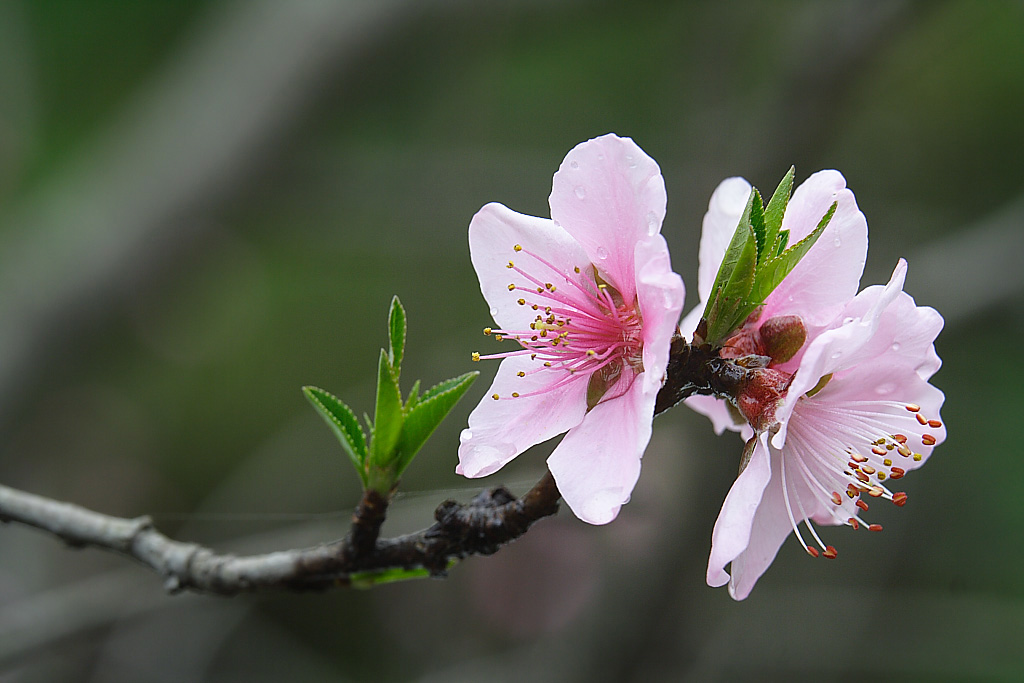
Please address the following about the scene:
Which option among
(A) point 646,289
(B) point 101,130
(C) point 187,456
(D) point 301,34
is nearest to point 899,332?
(A) point 646,289

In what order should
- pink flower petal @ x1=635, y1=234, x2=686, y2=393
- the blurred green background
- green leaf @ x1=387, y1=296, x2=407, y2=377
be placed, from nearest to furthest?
pink flower petal @ x1=635, y1=234, x2=686, y2=393, green leaf @ x1=387, y1=296, x2=407, y2=377, the blurred green background

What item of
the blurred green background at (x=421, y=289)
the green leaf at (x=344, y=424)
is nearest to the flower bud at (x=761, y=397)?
the green leaf at (x=344, y=424)

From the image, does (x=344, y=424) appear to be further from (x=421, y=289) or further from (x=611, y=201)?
(x=421, y=289)

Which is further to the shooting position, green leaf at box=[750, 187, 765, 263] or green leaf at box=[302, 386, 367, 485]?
green leaf at box=[302, 386, 367, 485]

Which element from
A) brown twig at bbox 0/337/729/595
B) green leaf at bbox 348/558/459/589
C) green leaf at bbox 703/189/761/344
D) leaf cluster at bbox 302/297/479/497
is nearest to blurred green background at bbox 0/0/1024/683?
brown twig at bbox 0/337/729/595

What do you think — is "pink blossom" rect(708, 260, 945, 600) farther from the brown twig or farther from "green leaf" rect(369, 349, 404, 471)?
"green leaf" rect(369, 349, 404, 471)

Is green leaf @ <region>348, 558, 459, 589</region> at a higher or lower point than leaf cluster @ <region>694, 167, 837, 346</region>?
lower

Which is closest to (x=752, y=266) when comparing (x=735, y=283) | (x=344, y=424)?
(x=735, y=283)

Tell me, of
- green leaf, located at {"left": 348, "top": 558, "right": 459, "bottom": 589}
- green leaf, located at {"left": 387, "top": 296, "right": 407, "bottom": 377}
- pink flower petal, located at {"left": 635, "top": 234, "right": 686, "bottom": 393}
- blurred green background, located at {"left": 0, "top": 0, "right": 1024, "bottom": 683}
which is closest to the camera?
pink flower petal, located at {"left": 635, "top": 234, "right": 686, "bottom": 393}
